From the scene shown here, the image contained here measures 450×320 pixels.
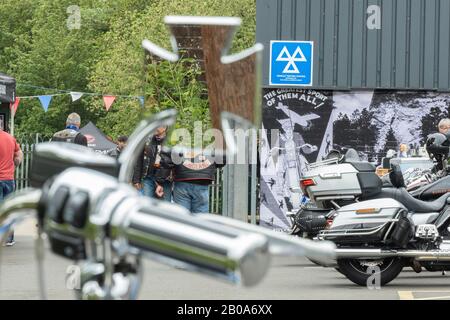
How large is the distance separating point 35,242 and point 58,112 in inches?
2160

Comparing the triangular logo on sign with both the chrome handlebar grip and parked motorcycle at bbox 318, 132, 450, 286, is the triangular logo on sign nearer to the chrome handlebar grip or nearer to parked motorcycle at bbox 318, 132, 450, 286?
parked motorcycle at bbox 318, 132, 450, 286

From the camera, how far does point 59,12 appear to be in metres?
56.0

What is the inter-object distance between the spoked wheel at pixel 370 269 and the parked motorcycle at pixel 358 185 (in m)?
0.56

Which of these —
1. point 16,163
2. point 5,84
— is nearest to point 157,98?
point 16,163

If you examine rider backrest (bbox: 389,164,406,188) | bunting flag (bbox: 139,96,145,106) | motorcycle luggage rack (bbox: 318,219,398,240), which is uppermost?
bunting flag (bbox: 139,96,145,106)

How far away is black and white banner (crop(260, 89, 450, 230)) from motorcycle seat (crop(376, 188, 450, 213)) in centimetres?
689

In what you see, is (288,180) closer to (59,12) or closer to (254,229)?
(254,229)

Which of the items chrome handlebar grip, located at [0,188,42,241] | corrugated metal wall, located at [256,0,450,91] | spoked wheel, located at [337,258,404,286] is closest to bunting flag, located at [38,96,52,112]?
corrugated metal wall, located at [256,0,450,91]

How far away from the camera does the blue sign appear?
17562 mm

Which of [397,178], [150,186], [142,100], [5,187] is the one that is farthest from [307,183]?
[142,100]

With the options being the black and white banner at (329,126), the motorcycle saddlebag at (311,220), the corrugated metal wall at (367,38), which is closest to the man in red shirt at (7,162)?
the motorcycle saddlebag at (311,220)

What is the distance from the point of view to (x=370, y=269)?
11211 millimetres
